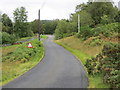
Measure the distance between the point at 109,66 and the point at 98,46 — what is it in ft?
50.3

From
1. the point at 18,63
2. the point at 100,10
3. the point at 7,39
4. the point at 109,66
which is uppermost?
the point at 100,10

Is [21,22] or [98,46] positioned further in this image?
[21,22]

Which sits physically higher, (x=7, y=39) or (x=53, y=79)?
(x=7, y=39)

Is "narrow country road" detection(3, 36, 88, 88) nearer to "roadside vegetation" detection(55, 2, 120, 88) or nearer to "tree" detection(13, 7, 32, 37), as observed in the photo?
"roadside vegetation" detection(55, 2, 120, 88)

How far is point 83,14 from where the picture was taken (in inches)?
2206

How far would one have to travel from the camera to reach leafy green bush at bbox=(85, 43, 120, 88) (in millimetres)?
13072

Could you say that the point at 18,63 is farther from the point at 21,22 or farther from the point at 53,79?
the point at 21,22

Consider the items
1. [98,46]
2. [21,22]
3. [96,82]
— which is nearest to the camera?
[96,82]

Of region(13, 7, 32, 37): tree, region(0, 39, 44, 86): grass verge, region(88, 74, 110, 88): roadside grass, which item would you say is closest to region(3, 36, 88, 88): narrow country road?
region(88, 74, 110, 88): roadside grass

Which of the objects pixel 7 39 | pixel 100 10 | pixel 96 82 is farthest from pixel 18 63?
pixel 100 10

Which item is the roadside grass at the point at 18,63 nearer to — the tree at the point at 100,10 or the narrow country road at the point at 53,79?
the narrow country road at the point at 53,79

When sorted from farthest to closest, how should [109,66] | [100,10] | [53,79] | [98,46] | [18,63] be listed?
[100,10], [98,46], [18,63], [53,79], [109,66]

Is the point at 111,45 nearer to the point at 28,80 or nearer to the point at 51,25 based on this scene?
the point at 28,80

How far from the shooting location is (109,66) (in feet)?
48.8
